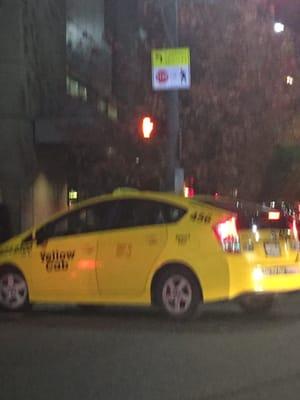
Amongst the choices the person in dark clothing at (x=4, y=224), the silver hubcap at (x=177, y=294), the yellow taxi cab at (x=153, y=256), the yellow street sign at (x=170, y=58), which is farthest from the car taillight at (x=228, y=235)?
the person in dark clothing at (x=4, y=224)

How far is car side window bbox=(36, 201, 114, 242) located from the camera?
10992 mm

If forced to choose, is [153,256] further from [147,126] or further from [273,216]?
[147,126]

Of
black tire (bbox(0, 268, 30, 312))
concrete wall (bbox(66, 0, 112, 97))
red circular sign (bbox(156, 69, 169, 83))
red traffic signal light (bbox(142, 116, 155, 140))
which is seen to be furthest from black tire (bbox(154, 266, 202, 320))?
concrete wall (bbox(66, 0, 112, 97))

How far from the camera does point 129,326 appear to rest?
1036 centimetres

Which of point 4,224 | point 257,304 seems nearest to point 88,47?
point 4,224

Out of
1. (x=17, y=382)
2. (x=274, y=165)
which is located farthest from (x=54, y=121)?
(x=17, y=382)

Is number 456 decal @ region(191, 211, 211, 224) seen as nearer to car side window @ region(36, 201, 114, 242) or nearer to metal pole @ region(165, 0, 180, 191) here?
car side window @ region(36, 201, 114, 242)

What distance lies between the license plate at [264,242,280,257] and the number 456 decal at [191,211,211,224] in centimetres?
77

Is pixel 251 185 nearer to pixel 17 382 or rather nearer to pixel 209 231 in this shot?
pixel 209 231

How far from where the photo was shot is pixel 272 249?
10.6 metres

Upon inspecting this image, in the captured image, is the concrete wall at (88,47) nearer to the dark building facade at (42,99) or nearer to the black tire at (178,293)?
the dark building facade at (42,99)

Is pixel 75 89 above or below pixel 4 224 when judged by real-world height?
above

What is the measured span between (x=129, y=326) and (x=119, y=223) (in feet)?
4.37

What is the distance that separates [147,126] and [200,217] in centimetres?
616
